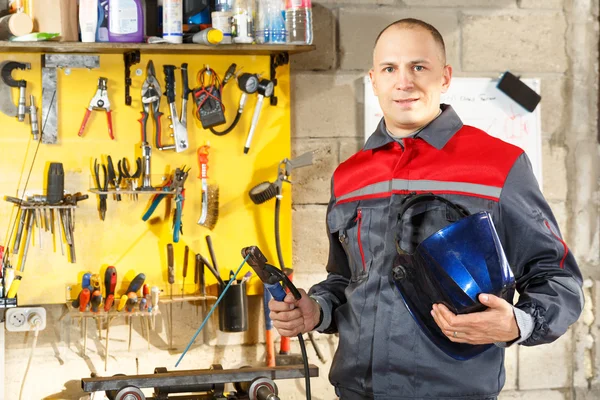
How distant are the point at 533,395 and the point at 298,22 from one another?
1618mm

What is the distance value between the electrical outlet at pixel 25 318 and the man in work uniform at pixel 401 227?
108 cm

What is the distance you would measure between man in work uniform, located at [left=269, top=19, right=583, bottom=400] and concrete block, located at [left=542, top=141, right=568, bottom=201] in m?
1.11

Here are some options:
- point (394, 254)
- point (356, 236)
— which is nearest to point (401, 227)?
point (394, 254)

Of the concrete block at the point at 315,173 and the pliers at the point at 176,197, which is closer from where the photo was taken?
the pliers at the point at 176,197

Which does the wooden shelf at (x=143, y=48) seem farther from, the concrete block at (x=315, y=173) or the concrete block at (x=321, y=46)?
the concrete block at (x=315, y=173)

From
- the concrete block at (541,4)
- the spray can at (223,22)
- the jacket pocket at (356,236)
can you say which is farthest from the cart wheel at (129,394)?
the concrete block at (541,4)

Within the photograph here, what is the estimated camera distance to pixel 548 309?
1.72 meters

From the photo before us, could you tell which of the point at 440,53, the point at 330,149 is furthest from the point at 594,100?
the point at 440,53

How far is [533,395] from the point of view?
305 cm

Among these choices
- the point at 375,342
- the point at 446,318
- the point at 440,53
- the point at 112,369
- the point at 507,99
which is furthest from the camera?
→ the point at 507,99

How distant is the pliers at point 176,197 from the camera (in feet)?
8.99

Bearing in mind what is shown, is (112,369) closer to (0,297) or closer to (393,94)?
(0,297)

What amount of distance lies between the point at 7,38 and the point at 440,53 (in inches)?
55.7

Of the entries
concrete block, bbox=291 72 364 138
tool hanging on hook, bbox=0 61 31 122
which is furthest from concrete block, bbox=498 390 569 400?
tool hanging on hook, bbox=0 61 31 122
